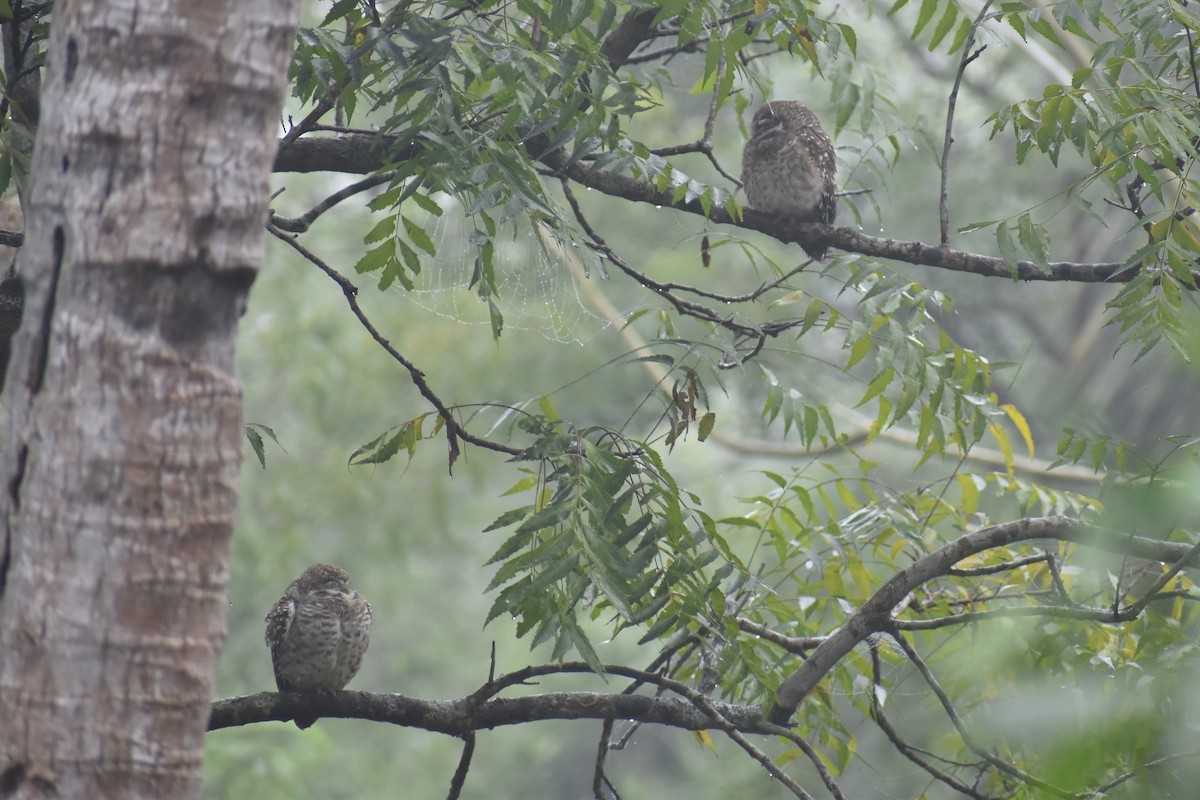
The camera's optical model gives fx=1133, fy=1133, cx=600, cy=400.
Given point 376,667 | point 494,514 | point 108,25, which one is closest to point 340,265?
point 494,514

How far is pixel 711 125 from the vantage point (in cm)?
323

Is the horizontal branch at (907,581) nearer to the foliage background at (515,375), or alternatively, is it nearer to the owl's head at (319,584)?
the owl's head at (319,584)

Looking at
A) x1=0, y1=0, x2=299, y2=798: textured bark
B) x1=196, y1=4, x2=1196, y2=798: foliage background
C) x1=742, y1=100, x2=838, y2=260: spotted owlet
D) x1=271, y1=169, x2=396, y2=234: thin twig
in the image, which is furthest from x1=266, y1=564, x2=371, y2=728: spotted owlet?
x1=196, y1=4, x2=1196, y2=798: foliage background

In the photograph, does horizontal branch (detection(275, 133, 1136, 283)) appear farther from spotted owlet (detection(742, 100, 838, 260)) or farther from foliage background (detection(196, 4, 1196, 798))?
foliage background (detection(196, 4, 1196, 798))

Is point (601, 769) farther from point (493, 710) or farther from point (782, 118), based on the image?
point (782, 118)

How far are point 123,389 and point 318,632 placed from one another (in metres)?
2.47

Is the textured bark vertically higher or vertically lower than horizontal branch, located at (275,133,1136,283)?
lower

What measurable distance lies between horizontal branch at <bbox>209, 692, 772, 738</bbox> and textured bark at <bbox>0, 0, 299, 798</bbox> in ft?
3.82

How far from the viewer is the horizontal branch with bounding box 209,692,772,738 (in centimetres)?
235

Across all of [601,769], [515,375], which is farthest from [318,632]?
[515,375]

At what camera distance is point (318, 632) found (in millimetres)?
3533

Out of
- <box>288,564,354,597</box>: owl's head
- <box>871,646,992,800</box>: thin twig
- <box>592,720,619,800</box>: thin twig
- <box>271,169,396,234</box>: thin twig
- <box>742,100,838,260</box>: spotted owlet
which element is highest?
<box>742,100,838,260</box>: spotted owlet

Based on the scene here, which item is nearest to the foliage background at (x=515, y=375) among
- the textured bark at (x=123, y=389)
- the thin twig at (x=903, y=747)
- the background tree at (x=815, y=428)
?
the background tree at (x=815, y=428)

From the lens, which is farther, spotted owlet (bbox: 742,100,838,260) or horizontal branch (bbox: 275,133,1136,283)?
spotted owlet (bbox: 742,100,838,260)
